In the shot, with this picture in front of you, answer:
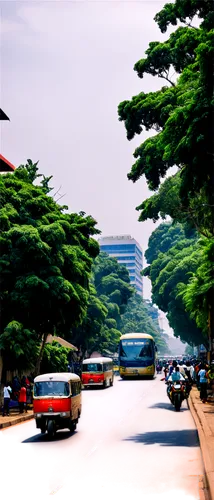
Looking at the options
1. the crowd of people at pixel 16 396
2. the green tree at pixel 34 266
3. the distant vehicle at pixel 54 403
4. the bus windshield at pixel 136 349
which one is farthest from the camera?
the bus windshield at pixel 136 349

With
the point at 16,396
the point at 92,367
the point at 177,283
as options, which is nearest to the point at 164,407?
the point at 16,396

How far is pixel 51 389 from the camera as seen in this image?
21.7 m

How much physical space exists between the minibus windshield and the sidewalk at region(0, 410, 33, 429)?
4001mm

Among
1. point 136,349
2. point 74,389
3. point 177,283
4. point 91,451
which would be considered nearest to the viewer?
point 91,451

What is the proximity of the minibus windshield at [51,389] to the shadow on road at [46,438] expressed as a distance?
4.07 ft

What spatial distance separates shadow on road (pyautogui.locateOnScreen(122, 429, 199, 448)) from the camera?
18.5 m

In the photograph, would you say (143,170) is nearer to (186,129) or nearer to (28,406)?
(28,406)

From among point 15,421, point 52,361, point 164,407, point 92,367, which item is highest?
point 52,361

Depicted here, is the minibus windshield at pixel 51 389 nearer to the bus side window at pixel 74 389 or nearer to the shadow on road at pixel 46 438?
the bus side window at pixel 74 389

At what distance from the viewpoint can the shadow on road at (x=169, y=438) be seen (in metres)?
18.5

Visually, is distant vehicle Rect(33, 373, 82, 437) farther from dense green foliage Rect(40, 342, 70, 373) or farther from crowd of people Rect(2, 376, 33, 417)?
dense green foliage Rect(40, 342, 70, 373)

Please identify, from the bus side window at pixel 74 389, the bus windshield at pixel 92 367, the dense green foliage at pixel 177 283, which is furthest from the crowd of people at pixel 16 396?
the dense green foliage at pixel 177 283

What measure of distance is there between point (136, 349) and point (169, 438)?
38.1 m

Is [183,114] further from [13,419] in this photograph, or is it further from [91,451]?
[13,419]
